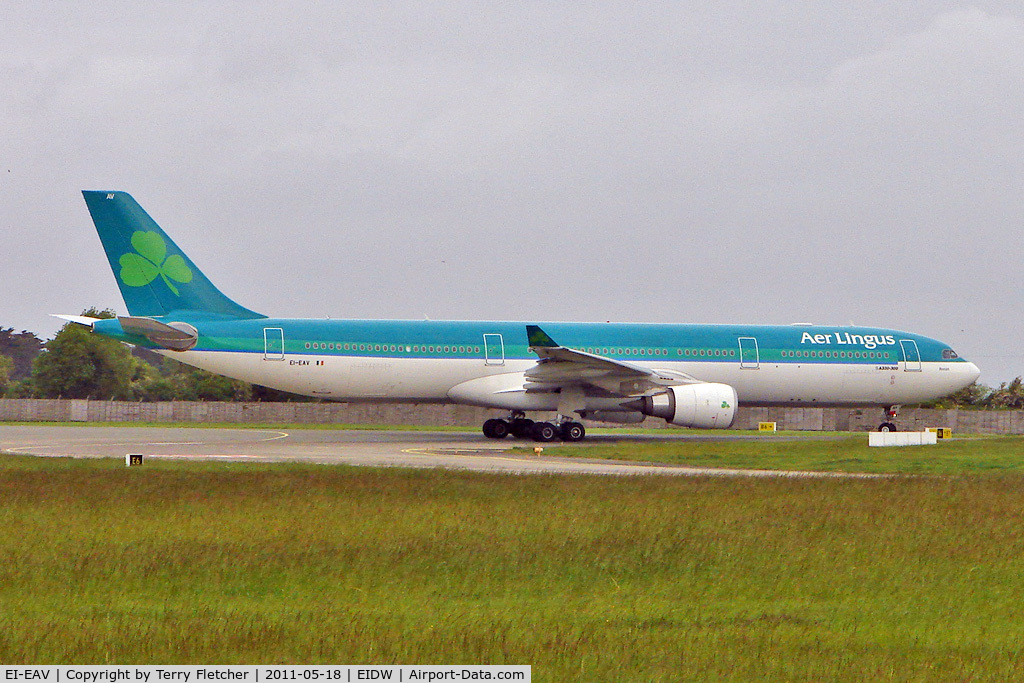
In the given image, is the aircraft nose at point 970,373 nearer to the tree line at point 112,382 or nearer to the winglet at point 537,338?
the winglet at point 537,338

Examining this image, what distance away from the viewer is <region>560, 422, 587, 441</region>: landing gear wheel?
3259 cm

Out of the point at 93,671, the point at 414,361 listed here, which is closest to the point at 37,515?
the point at 93,671

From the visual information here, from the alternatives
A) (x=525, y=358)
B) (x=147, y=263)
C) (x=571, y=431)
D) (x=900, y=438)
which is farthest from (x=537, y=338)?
(x=147, y=263)

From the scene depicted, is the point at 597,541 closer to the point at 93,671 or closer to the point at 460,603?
the point at 460,603

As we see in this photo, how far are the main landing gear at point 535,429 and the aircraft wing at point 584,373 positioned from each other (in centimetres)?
116

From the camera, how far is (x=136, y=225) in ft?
104

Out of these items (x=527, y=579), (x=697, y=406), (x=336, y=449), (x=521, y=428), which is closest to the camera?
(x=527, y=579)

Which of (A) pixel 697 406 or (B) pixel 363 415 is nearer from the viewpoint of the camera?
(A) pixel 697 406

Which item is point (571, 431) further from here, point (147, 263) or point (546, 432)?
point (147, 263)

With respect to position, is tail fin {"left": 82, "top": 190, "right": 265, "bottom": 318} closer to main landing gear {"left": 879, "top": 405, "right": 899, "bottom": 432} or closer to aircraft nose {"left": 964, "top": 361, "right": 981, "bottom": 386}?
main landing gear {"left": 879, "top": 405, "right": 899, "bottom": 432}

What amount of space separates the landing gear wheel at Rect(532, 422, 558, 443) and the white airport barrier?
871cm

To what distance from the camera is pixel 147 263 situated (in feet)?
104

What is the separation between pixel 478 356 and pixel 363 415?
23.6 metres

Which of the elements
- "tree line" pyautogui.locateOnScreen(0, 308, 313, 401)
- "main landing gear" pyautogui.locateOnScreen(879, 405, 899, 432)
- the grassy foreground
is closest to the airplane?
"main landing gear" pyautogui.locateOnScreen(879, 405, 899, 432)
